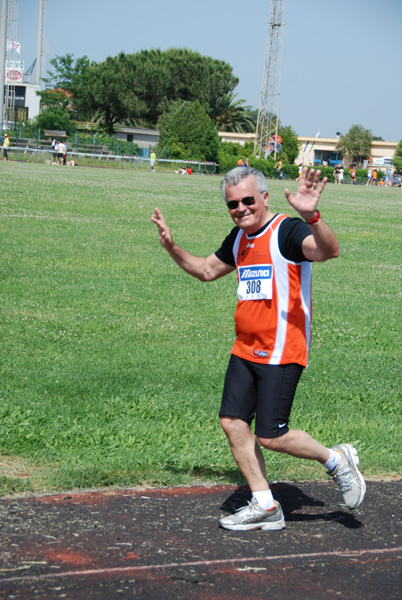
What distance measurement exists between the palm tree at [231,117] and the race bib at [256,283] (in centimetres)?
9624

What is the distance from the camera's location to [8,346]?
7.63 m

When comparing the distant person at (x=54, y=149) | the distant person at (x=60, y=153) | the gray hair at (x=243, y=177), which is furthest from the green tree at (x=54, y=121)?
the gray hair at (x=243, y=177)

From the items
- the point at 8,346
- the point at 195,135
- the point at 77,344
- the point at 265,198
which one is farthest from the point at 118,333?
the point at 195,135

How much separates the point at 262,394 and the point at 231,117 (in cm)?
10394

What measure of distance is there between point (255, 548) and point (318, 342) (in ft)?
16.8

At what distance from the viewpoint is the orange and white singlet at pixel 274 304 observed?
154 inches

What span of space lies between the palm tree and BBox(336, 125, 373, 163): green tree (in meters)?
14.4

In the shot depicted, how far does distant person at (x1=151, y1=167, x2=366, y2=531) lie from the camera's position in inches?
154

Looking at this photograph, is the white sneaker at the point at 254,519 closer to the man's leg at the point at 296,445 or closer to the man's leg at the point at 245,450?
the man's leg at the point at 245,450

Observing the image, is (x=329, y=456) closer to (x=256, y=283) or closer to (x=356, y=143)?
(x=256, y=283)

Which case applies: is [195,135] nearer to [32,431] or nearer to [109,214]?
[109,214]

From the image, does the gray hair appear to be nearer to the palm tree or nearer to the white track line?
the white track line

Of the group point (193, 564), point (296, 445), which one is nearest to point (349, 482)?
point (296, 445)

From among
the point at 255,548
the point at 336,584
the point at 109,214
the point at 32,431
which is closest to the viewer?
the point at 336,584
